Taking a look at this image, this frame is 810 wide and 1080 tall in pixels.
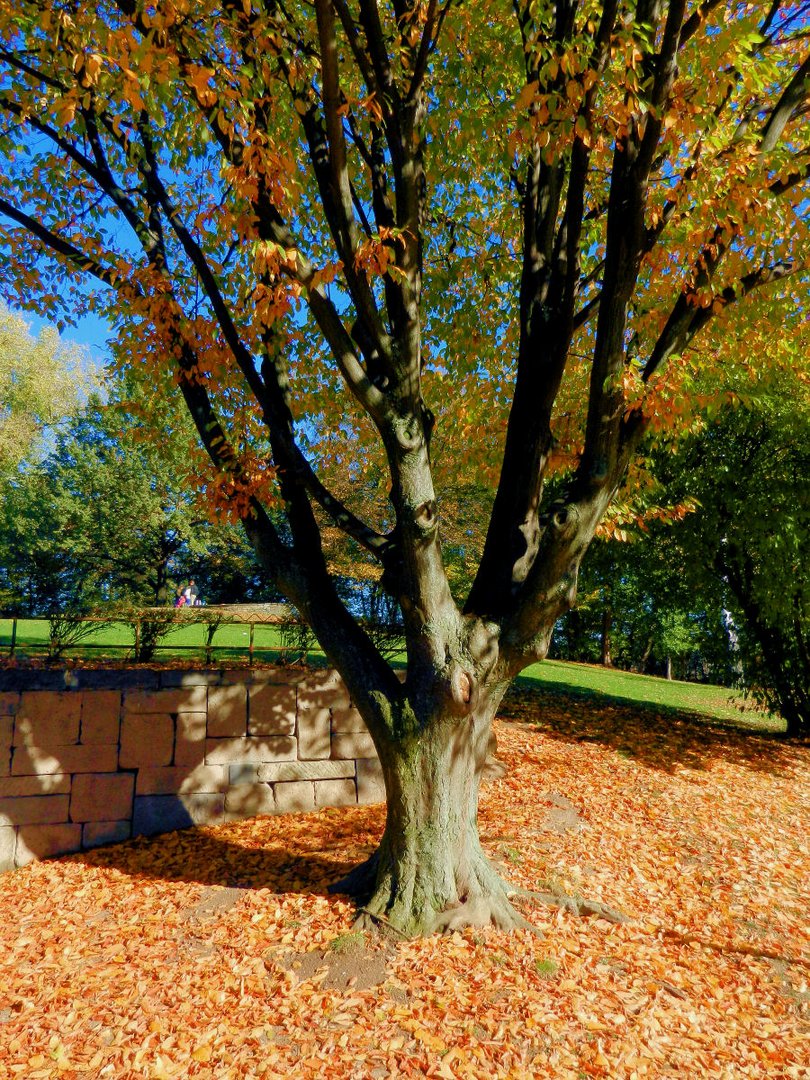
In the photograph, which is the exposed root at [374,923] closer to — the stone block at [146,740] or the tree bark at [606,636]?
the stone block at [146,740]

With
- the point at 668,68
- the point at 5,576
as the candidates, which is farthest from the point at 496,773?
the point at 5,576

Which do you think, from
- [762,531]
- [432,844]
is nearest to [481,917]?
[432,844]

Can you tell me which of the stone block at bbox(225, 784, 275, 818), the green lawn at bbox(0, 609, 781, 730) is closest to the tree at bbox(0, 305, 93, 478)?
the green lawn at bbox(0, 609, 781, 730)

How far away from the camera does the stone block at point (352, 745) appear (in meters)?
6.52

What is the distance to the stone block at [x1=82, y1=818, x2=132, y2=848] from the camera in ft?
18.3

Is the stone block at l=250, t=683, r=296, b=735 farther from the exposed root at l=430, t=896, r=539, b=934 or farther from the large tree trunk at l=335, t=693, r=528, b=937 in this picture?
the exposed root at l=430, t=896, r=539, b=934

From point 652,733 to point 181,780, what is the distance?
6632 mm

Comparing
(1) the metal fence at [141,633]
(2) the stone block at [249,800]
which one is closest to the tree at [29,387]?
(1) the metal fence at [141,633]

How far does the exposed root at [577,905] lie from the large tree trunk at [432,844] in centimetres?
31

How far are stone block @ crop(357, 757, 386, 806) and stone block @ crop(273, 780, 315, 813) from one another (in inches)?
18.8

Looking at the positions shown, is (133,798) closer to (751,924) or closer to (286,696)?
(286,696)

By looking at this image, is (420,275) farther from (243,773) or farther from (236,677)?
(243,773)

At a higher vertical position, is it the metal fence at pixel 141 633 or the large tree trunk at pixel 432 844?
the metal fence at pixel 141 633

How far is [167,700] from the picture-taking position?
19.4 ft
